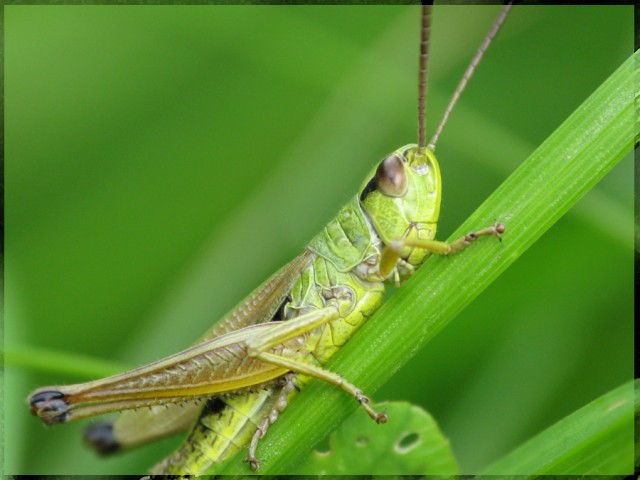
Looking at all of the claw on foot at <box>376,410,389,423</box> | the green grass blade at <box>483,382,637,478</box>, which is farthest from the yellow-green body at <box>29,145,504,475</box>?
the green grass blade at <box>483,382,637,478</box>

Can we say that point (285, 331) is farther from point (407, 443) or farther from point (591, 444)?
point (591, 444)

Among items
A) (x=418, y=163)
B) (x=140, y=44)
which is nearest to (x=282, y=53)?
(x=140, y=44)

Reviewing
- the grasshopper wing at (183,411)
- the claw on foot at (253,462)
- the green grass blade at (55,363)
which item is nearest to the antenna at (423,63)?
the grasshopper wing at (183,411)

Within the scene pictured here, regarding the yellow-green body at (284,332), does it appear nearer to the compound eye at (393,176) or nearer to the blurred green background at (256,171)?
the compound eye at (393,176)

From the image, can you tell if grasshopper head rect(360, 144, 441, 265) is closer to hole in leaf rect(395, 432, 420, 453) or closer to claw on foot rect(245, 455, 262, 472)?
hole in leaf rect(395, 432, 420, 453)

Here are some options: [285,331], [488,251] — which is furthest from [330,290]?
[488,251]

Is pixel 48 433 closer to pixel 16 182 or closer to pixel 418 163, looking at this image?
pixel 16 182

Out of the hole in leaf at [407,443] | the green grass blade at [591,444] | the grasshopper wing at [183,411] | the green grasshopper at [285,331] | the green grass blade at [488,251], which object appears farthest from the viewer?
the grasshopper wing at [183,411]
